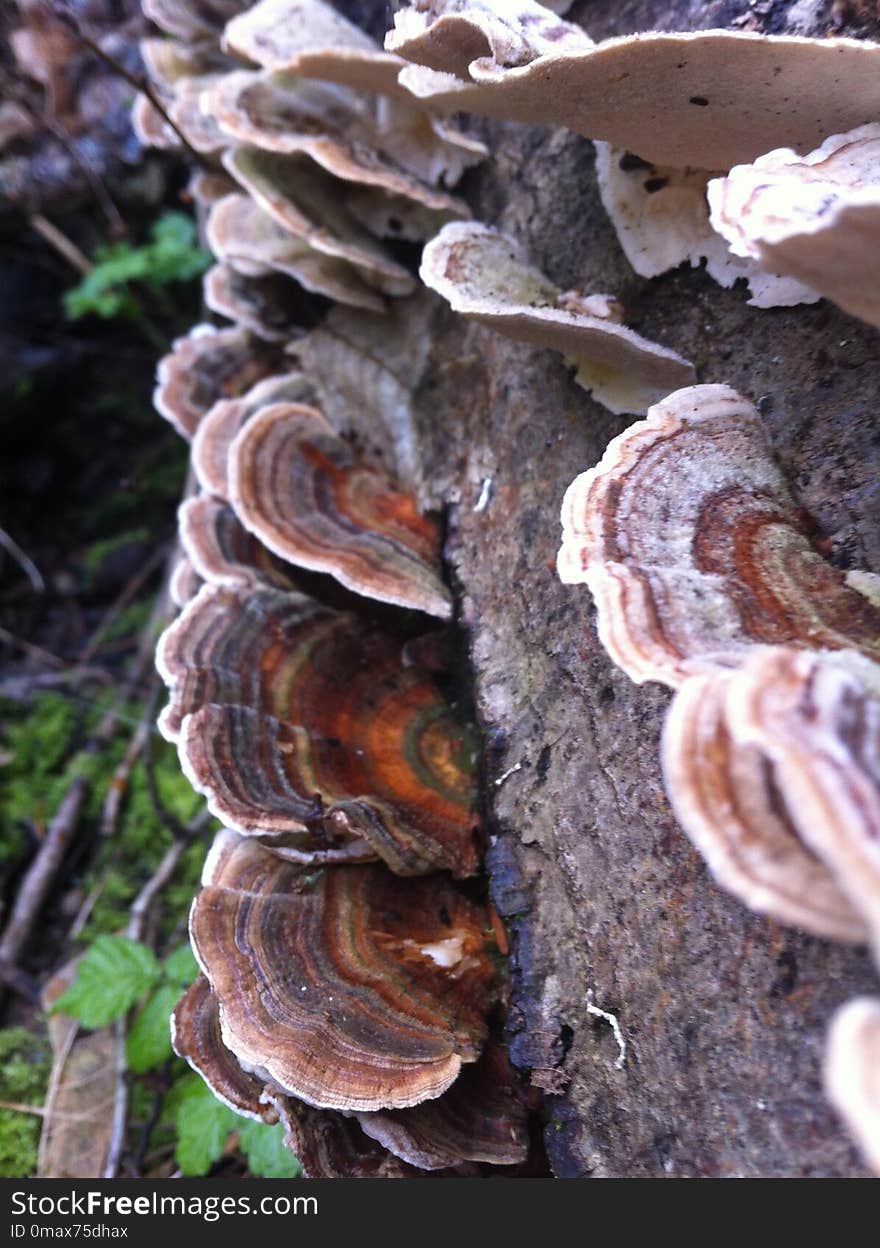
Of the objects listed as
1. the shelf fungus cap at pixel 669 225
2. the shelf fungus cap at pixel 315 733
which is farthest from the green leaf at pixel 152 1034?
the shelf fungus cap at pixel 669 225

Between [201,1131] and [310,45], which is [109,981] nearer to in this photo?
[201,1131]

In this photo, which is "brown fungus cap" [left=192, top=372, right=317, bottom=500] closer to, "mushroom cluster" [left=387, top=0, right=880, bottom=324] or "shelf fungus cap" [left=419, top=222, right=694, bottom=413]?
"shelf fungus cap" [left=419, top=222, right=694, bottom=413]

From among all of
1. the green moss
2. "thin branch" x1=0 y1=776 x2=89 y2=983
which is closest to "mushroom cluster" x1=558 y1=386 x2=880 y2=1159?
the green moss

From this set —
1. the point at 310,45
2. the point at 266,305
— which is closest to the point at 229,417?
the point at 266,305

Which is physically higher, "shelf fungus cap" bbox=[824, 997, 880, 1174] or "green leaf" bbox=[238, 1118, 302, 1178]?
"shelf fungus cap" bbox=[824, 997, 880, 1174]

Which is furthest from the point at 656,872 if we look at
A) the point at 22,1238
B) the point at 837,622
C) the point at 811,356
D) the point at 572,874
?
→ the point at 22,1238

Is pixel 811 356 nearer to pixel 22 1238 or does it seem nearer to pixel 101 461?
pixel 22 1238

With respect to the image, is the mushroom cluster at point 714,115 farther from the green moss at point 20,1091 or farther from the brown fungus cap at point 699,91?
the green moss at point 20,1091
